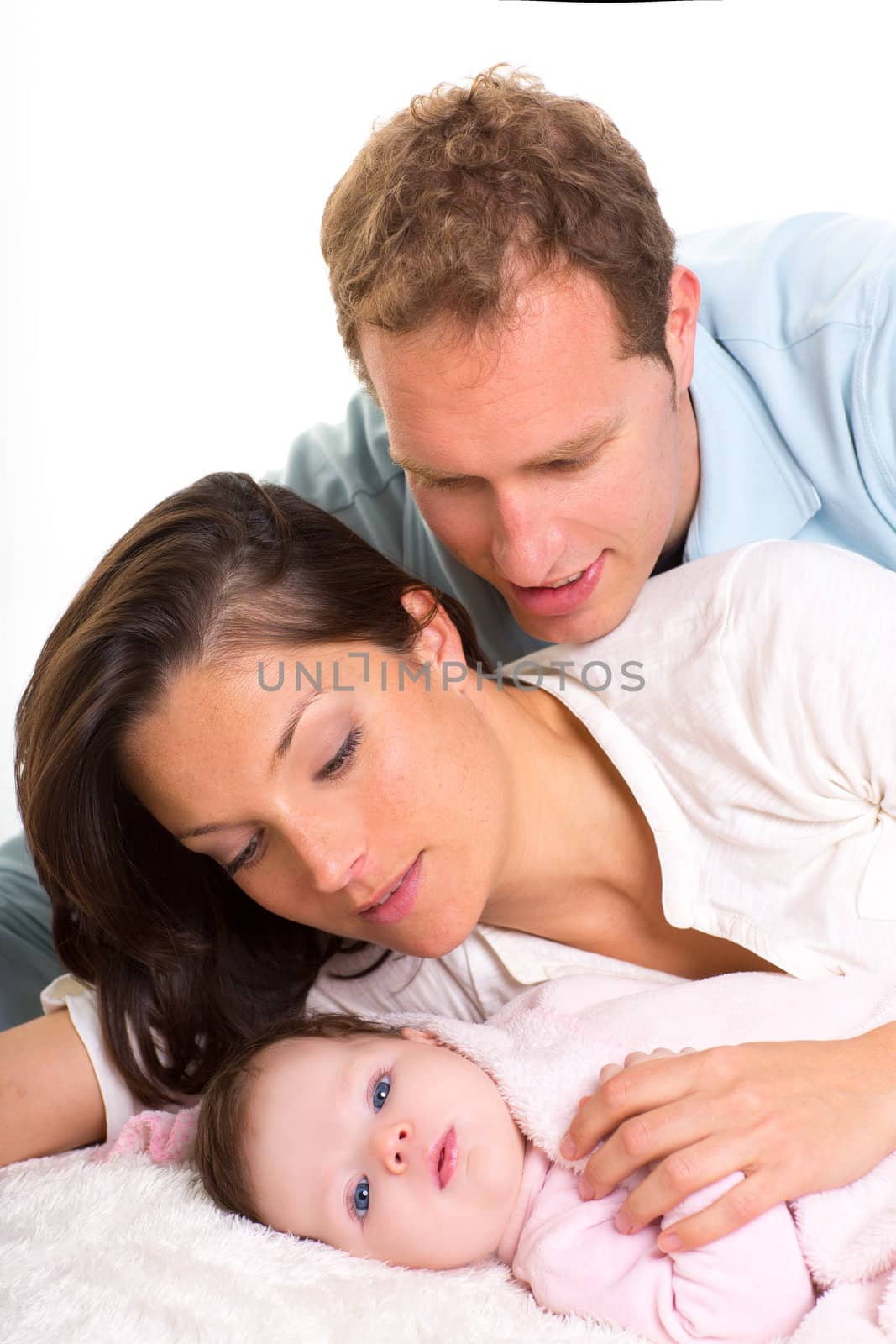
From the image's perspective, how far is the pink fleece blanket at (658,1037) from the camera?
1.50 metres

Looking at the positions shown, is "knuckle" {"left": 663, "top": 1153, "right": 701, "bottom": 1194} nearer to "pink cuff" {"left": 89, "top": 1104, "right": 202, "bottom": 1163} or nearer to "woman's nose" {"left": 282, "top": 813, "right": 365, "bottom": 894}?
"woman's nose" {"left": 282, "top": 813, "right": 365, "bottom": 894}

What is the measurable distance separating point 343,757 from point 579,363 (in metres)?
0.61

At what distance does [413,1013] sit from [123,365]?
2.32m

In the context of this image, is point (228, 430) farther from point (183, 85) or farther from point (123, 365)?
point (183, 85)

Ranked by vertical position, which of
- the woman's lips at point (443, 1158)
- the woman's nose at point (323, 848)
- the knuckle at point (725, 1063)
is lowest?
the woman's lips at point (443, 1158)

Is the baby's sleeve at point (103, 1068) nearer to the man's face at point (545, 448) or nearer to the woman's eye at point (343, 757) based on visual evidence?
the woman's eye at point (343, 757)

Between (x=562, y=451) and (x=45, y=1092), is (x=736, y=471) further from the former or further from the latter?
(x=45, y=1092)

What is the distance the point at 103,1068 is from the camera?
6.82 ft

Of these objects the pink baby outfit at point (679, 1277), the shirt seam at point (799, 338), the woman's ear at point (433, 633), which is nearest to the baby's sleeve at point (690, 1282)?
the pink baby outfit at point (679, 1277)

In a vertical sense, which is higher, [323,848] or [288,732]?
[288,732]

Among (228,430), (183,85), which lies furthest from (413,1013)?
(183,85)

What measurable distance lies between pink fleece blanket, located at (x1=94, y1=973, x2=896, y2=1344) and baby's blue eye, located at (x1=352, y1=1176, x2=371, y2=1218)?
191 mm

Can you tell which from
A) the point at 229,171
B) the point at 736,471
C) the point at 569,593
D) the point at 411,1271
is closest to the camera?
the point at 411,1271

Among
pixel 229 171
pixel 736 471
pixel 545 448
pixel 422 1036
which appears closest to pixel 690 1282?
pixel 422 1036
